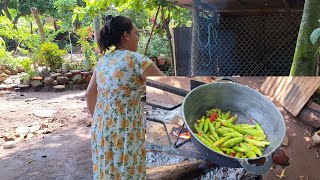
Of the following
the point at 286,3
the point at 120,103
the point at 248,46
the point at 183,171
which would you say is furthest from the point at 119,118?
the point at 248,46

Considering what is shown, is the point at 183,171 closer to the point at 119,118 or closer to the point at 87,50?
the point at 119,118

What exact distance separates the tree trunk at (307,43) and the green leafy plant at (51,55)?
25.3 ft

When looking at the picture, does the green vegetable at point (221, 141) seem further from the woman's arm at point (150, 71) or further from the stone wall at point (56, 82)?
the stone wall at point (56, 82)

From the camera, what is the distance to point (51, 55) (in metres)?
9.53

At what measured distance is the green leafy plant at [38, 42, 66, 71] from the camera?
9.31 metres

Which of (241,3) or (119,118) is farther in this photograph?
(241,3)

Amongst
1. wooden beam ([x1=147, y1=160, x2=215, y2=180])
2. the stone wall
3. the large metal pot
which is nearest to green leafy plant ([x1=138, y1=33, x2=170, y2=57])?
the stone wall

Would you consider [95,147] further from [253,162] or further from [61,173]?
[61,173]

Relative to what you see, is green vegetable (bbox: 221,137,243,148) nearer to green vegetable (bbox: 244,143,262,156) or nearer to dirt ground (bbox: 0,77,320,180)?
green vegetable (bbox: 244,143,262,156)

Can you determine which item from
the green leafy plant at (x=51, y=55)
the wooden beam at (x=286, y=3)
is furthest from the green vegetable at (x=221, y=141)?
the green leafy plant at (x=51, y=55)

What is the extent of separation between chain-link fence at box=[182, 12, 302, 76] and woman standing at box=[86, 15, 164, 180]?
4.42 metres

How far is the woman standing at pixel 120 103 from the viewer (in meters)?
1.92

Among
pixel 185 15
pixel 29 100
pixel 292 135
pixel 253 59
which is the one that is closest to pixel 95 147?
pixel 292 135

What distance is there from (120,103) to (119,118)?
10cm
